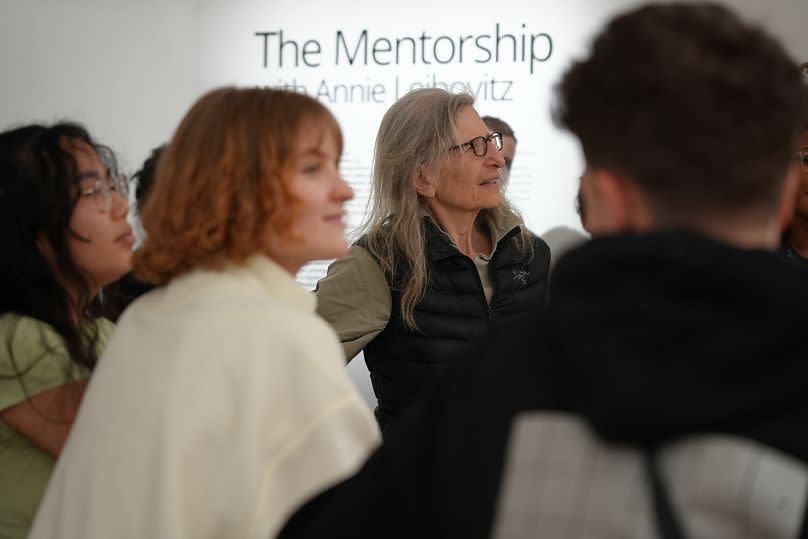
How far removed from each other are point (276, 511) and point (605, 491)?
58cm

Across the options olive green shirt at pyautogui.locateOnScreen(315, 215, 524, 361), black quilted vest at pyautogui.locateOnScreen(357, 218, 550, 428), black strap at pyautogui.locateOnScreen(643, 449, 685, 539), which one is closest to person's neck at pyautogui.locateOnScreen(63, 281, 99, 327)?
olive green shirt at pyautogui.locateOnScreen(315, 215, 524, 361)

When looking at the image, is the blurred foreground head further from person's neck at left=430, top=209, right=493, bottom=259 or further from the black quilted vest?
person's neck at left=430, top=209, right=493, bottom=259

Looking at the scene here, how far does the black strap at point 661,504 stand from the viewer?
881 millimetres

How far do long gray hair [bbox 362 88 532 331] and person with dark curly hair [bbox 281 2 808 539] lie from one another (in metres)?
1.89

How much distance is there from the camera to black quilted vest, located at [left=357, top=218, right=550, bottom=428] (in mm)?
2777

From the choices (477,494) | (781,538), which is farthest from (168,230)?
(781,538)

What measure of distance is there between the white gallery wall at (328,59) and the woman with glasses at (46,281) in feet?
8.07

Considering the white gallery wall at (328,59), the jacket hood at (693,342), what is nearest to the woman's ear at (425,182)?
the white gallery wall at (328,59)

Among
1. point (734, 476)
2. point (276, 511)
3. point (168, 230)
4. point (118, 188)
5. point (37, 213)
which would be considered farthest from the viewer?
point (118, 188)

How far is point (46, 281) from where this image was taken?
1.99 m

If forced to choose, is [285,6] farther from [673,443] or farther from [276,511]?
[673,443]

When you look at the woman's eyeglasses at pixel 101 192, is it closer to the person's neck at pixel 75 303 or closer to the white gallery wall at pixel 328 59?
the person's neck at pixel 75 303

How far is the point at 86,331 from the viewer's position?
2.05m

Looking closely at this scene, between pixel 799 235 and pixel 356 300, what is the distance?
1.31 m
